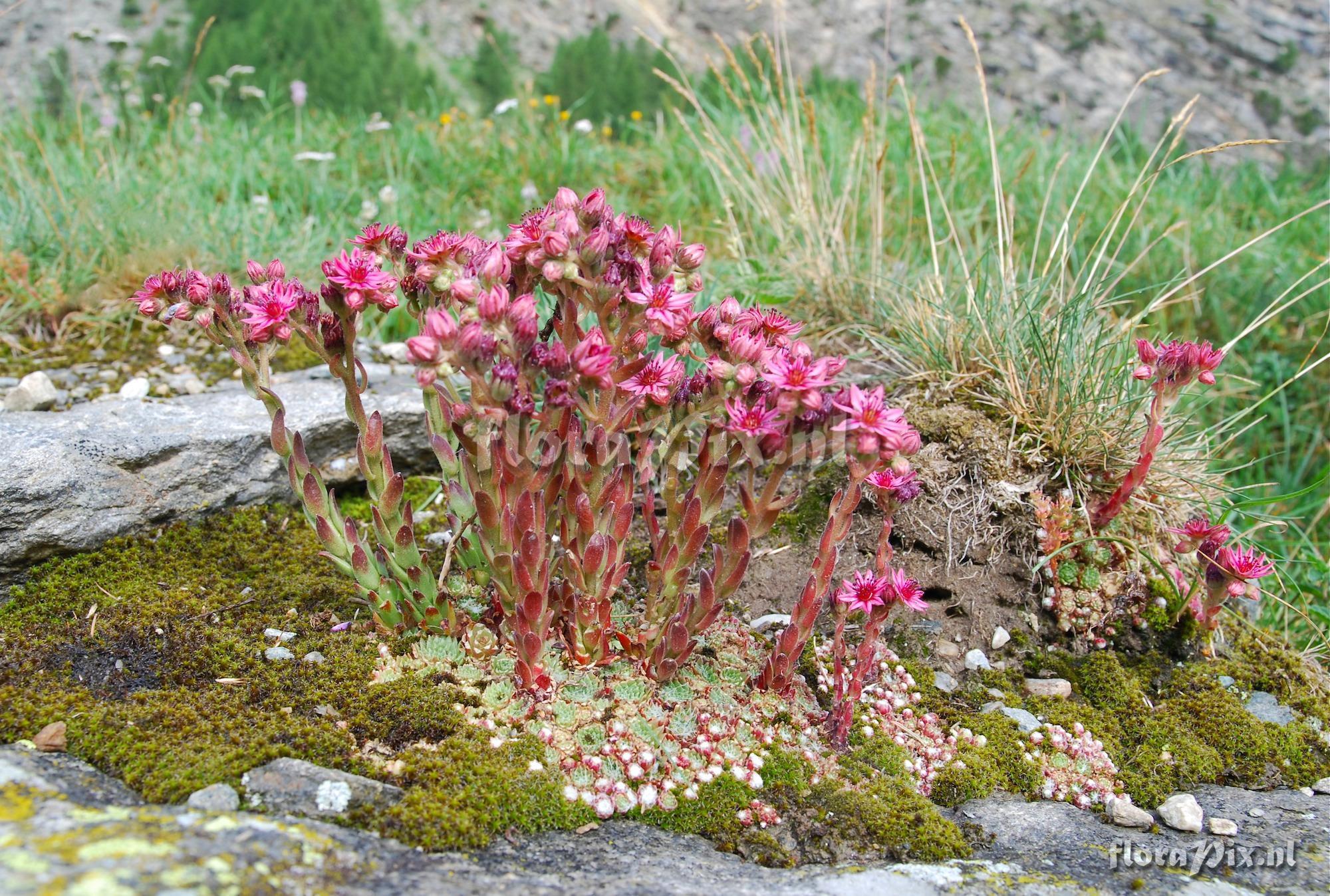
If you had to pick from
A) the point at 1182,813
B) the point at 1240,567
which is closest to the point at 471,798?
the point at 1182,813

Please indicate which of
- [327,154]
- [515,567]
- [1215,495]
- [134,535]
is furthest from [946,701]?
[327,154]

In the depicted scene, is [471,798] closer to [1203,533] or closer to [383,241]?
[383,241]

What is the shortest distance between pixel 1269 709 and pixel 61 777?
3.31 metres

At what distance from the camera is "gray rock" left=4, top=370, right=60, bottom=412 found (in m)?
3.67

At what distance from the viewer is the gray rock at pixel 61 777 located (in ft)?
6.33

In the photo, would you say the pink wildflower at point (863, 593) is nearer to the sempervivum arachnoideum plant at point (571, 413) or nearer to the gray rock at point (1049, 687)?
the sempervivum arachnoideum plant at point (571, 413)

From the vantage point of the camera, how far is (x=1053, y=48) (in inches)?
416

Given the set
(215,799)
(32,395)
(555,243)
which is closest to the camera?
(215,799)

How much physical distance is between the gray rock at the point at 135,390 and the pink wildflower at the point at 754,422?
2669 mm

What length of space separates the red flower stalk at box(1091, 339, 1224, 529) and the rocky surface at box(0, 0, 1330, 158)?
6.56 meters

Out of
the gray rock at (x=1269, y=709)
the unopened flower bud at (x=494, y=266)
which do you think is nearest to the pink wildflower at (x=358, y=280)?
the unopened flower bud at (x=494, y=266)

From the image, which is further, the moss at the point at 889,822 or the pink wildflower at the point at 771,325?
the pink wildflower at the point at 771,325

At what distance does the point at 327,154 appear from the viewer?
18.9ft

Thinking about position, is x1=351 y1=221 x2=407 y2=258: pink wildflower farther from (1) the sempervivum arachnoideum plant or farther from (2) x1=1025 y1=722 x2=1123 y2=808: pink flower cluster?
(2) x1=1025 y1=722 x2=1123 y2=808: pink flower cluster
